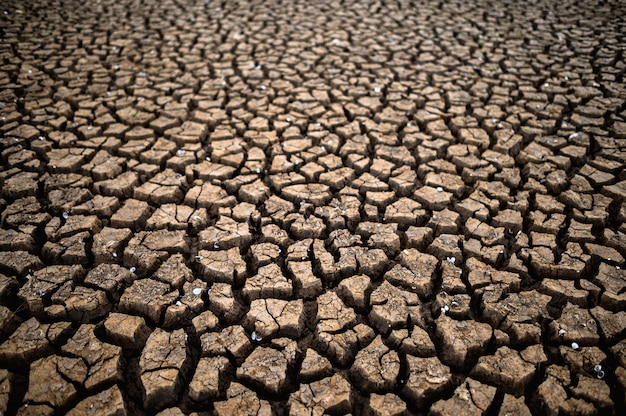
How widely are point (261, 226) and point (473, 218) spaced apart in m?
1.30

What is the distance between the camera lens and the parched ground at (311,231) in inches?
61.4

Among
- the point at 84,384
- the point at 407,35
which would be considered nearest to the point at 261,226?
the point at 84,384

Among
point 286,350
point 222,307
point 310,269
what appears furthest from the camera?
point 310,269

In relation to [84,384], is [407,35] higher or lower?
higher

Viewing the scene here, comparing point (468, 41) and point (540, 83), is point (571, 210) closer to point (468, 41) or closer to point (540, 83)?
point (540, 83)

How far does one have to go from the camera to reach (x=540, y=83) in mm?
3721

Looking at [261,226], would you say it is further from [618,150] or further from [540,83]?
[540,83]

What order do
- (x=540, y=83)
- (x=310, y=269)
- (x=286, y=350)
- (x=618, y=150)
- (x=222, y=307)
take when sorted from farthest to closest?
(x=540, y=83) < (x=618, y=150) < (x=310, y=269) < (x=222, y=307) < (x=286, y=350)

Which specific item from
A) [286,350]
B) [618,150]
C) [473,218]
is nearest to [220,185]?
[286,350]

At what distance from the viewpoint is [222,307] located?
183 centimetres

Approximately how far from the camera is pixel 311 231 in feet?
7.36

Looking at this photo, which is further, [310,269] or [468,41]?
[468,41]

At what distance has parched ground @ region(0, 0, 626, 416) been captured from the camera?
5.12ft

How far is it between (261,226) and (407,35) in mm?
3774
